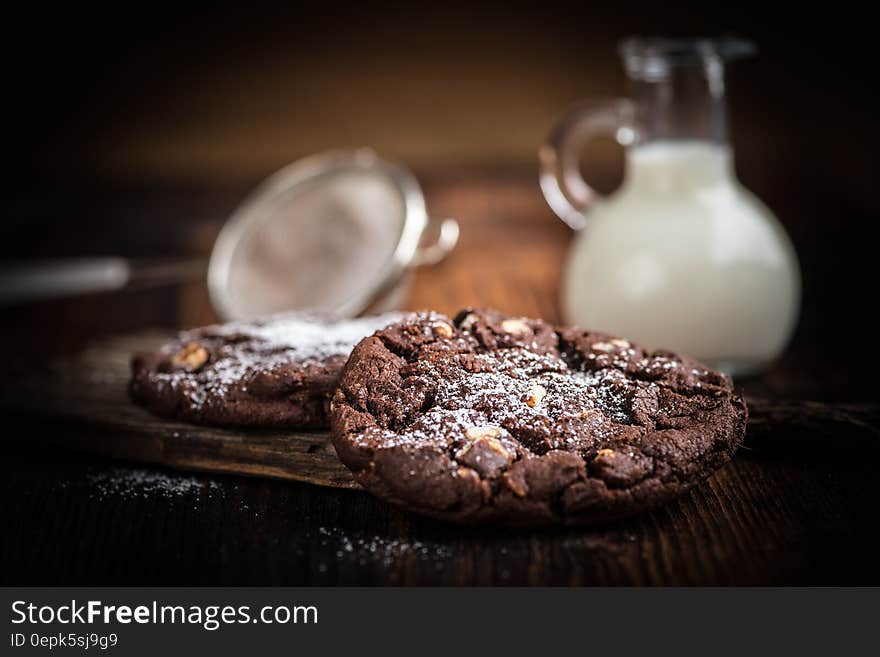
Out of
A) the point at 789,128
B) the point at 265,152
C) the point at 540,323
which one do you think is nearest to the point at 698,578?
the point at 540,323

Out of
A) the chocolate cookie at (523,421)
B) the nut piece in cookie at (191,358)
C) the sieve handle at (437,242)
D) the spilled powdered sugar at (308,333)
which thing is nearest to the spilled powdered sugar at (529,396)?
the chocolate cookie at (523,421)

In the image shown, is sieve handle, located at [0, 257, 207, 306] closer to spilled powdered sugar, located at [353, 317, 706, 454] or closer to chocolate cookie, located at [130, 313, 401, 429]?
chocolate cookie, located at [130, 313, 401, 429]

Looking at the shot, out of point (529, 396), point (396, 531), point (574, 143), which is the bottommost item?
point (396, 531)

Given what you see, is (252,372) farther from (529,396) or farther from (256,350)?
(529,396)

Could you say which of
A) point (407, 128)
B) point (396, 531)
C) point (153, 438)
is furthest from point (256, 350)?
point (407, 128)

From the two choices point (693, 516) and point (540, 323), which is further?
point (540, 323)

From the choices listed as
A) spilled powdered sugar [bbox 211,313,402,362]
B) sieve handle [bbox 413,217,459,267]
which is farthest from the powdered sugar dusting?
sieve handle [bbox 413,217,459,267]

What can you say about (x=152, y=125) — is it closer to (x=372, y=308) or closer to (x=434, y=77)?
(x=434, y=77)
